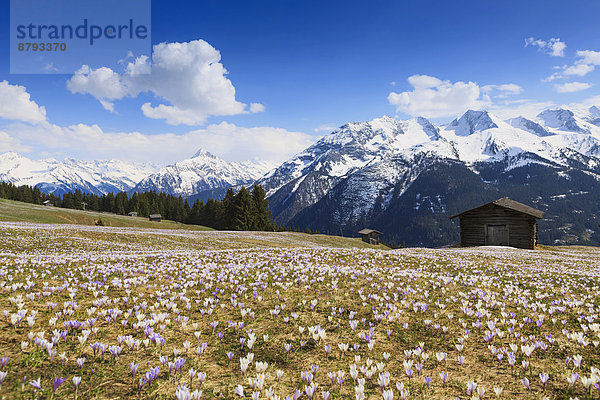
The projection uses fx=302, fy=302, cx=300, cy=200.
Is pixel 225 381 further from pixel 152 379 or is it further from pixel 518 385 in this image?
pixel 518 385

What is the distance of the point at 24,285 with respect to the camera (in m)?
8.02

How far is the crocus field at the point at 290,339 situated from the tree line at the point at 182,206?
3072 inches

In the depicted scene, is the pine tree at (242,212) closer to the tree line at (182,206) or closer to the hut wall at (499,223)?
the tree line at (182,206)

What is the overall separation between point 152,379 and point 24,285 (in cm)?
675

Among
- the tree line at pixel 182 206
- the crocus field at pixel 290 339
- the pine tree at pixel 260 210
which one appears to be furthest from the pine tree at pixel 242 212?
the crocus field at pixel 290 339

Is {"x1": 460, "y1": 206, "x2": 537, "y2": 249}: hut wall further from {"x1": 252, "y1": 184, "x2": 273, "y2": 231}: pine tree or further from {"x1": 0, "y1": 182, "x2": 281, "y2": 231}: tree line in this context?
{"x1": 0, "y1": 182, "x2": 281, "y2": 231}: tree line

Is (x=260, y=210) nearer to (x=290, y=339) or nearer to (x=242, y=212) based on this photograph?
(x=242, y=212)

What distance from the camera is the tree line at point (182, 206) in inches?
3494

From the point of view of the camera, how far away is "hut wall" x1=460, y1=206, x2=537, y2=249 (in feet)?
148

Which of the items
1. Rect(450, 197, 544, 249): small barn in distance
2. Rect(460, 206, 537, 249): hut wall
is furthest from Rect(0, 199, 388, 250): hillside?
Rect(450, 197, 544, 249): small barn in distance

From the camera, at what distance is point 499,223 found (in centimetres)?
4681

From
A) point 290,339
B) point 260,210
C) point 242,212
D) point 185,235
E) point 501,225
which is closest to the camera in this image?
point 290,339

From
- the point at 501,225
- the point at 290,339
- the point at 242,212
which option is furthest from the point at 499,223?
the point at 242,212

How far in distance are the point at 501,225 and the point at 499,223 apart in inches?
16.2
